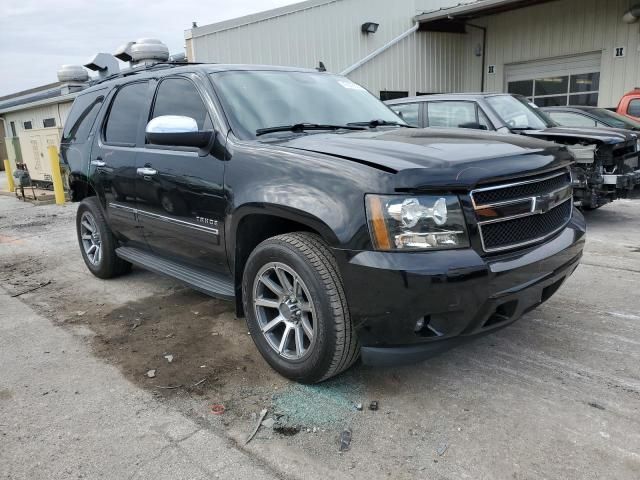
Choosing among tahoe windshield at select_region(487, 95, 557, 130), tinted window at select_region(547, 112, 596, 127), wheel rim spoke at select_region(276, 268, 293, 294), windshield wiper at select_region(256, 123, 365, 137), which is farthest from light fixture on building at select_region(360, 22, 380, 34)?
wheel rim spoke at select_region(276, 268, 293, 294)

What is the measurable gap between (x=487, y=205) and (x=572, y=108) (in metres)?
8.13

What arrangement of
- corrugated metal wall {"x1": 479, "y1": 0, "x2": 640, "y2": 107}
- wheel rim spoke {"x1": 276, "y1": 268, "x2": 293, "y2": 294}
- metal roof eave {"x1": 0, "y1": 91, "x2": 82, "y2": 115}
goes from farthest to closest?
metal roof eave {"x1": 0, "y1": 91, "x2": 82, "y2": 115} < corrugated metal wall {"x1": 479, "y1": 0, "x2": 640, "y2": 107} < wheel rim spoke {"x1": 276, "y1": 268, "x2": 293, "y2": 294}

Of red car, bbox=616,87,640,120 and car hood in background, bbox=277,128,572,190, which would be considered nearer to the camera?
car hood in background, bbox=277,128,572,190

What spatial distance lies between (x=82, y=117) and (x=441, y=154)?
415cm

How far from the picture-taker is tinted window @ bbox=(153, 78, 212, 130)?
365cm

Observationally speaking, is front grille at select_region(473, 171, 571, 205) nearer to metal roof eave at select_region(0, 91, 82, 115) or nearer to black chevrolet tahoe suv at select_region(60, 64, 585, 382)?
black chevrolet tahoe suv at select_region(60, 64, 585, 382)

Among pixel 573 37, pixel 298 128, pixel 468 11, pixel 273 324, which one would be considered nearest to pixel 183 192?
pixel 298 128

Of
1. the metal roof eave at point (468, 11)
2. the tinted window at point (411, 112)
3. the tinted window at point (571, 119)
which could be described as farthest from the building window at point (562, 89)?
the tinted window at point (411, 112)

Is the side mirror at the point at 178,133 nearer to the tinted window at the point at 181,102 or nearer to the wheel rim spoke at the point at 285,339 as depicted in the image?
the tinted window at the point at 181,102

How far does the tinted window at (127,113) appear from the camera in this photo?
4.37 metres

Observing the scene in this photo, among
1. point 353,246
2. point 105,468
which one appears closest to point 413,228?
point 353,246

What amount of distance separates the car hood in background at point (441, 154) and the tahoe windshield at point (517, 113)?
4.17 metres

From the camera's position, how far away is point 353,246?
2.55 meters

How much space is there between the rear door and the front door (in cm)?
17
